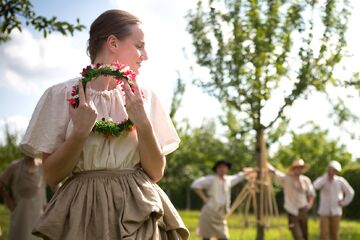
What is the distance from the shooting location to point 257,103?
9.02m

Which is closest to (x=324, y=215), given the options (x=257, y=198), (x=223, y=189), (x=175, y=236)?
(x=223, y=189)

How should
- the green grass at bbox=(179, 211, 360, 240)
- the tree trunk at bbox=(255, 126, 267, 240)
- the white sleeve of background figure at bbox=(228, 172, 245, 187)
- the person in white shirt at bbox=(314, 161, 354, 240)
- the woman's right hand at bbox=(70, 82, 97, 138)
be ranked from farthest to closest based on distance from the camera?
the person in white shirt at bbox=(314, 161, 354, 240)
the green grass at bbox=(179, 211, 360, 240)
the white sleeve of background figure at bbox=(228, 172, 245, 187)
the tree trunk at bbox=(255, 126, 267, 240)
the woman's right hand at bbox=(70, 82, 97, 138)

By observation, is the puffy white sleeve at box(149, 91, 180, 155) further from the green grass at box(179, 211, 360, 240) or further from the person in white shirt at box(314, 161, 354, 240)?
the person in white shirt at box(314, 161, 354, 240)

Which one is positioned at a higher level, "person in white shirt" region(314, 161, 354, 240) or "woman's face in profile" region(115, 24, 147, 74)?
"woman's face in profile" region(115, 24, 147, 74)

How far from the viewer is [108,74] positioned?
2211mm

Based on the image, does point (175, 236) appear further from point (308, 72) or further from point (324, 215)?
point (324, 215)

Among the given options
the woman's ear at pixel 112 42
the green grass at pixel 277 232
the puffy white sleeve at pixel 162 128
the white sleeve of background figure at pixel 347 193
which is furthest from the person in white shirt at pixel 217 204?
the woman's ear at pixel 112 42

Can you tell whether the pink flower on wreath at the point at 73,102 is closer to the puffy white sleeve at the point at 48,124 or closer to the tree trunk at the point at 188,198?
the puffy white sleeve at the point at 48,124

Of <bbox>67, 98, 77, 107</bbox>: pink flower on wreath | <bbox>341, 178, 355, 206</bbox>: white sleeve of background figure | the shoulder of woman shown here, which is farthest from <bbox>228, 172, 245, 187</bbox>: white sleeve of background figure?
<bbox>67, 98, 77, 107</bbox>: pink flower on wreath

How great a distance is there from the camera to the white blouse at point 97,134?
2.17 metres

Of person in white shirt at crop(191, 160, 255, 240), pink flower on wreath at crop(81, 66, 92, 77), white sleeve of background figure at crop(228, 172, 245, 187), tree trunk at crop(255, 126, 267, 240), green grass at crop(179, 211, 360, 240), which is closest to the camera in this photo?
pink flower on wreath at crop(81, 66, 92, 77)

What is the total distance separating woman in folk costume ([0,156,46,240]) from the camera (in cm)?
748

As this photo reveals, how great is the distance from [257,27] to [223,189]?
4091 mm

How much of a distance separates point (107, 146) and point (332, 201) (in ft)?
37.8
